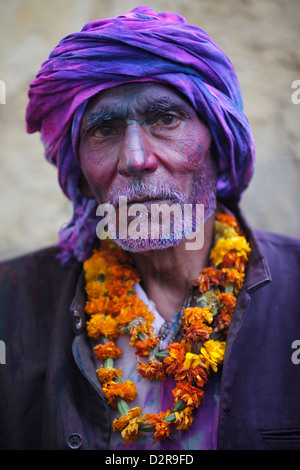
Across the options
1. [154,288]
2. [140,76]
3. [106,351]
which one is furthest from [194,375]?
[140,76]

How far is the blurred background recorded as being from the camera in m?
3.05

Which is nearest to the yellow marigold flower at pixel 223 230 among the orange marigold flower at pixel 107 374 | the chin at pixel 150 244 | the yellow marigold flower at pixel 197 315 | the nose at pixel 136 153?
the chin at pixel 150 244

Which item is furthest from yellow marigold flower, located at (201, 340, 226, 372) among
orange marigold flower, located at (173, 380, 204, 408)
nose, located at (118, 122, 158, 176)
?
nose, located at (118, 122, 158, 176)

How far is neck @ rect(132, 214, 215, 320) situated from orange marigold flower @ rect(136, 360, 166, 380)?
0.93ft

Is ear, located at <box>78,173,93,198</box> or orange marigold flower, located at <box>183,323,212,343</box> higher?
ear, located at <box>78,173,93,198</box>

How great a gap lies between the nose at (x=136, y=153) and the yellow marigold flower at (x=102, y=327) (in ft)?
2.08

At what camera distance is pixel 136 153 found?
182cm

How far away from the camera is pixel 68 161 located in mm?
2225

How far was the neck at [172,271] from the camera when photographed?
2.13m

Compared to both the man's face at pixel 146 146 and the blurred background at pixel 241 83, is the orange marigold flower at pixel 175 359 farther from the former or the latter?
the blurred background at pixel 241 83

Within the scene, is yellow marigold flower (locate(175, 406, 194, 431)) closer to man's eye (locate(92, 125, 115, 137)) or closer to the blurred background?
man's eye (locate(92, 125, 115, 137))

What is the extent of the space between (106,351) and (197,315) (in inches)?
16.0

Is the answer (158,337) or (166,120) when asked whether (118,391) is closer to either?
(158,337)
